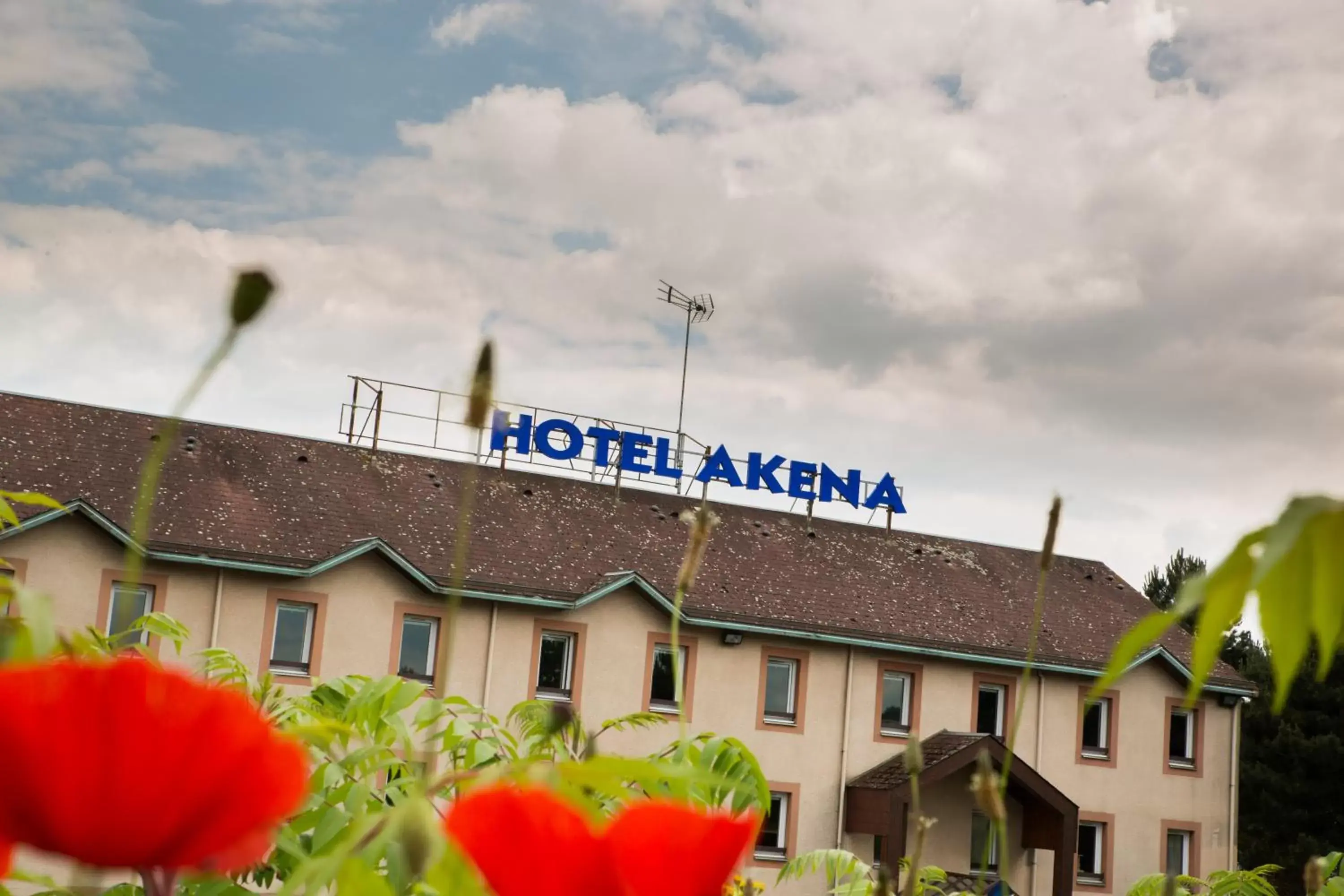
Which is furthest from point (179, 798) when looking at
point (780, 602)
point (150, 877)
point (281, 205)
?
point (780, 602)

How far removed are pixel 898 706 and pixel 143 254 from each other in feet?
104

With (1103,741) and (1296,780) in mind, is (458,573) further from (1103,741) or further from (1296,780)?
(1296,780)

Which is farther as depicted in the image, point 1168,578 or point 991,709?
point 1168,578

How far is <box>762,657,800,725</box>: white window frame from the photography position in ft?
101

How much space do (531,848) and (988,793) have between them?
0.34 meters

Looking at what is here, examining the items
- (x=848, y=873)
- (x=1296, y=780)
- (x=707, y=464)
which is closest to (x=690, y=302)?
(x=707, y=464)

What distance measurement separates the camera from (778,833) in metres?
30.7

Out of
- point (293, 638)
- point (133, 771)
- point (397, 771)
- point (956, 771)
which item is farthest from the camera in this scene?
point (956, 771)

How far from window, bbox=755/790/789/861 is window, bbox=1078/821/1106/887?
721 centimetres

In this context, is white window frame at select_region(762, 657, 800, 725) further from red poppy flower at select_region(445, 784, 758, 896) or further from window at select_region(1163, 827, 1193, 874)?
red poppy flower at select_region(445, 784, 758, 896)

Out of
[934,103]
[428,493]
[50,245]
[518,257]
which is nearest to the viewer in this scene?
[50,245]

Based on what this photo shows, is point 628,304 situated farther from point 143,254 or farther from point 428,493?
point 143,254

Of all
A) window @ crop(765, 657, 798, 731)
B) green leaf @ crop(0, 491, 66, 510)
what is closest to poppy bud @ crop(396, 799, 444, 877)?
green leaf @ crop(0, 491, 66, 510)

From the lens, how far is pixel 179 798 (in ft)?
1.64
